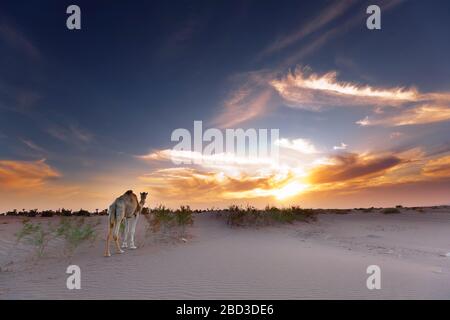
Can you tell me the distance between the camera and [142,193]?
1337cm

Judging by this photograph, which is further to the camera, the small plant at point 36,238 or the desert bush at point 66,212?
the desert bush at point 66,212

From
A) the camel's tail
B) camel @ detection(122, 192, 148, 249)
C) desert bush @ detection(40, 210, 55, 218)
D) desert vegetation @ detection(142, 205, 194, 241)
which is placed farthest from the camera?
desert bush @ detection(40, 210, 55, 218)

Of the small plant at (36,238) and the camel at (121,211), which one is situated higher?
the camel at (121,211)

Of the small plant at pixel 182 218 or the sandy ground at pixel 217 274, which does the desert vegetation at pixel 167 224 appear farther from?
the sandy ground at pixel 217 274

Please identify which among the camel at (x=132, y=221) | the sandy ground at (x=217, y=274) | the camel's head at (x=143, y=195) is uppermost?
the camel's head at (x=143, y=195)

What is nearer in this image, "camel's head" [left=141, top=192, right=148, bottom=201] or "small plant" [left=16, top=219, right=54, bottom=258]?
"small plant" [left=16, top=219, right=54, bottom=258]

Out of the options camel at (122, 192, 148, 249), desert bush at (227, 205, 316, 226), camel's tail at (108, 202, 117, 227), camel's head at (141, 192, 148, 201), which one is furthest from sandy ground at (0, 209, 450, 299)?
desert bush at (227, 205, 316, 226)

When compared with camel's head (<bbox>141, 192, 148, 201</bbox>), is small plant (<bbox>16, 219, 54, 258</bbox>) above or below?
below

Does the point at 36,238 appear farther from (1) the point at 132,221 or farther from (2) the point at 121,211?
(2) the point at 121,211

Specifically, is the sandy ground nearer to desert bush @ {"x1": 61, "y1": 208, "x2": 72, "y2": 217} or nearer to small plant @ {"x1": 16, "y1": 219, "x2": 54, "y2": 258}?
small plant @ {"x1": 16, "y1": 219, "x2": 54, "y2": 258}

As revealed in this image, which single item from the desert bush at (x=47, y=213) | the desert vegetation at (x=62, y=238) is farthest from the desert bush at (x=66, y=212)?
the desert vegetation at (x=62, y=238)

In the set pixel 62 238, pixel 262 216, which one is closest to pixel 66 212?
pixel 62 238

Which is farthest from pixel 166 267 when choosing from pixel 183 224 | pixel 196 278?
pixel 183 224
